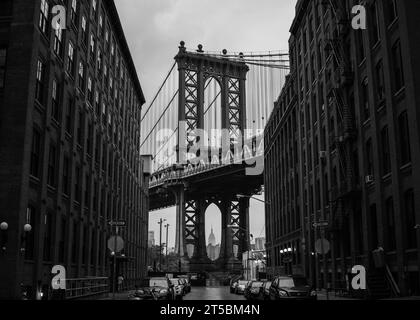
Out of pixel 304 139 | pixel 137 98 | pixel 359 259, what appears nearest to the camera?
pixel 359 259

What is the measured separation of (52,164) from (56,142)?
1276 millimetres

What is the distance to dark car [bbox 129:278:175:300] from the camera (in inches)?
1008

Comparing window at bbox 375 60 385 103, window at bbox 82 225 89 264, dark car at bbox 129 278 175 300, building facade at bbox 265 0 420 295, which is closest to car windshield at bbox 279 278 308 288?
building facade at bbox 265 0 420 295

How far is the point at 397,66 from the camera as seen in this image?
27.9 metres

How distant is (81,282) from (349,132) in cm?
2012

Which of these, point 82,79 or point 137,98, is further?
point 137,98

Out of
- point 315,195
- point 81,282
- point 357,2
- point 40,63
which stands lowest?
point 81,282

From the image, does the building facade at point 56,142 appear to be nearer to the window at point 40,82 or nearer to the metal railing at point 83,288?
Answer: the window at point 40,82

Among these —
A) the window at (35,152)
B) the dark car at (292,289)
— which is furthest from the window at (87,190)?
the dark car at (292,289)

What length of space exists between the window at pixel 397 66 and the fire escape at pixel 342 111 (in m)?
7.35

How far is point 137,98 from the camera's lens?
74.8 m

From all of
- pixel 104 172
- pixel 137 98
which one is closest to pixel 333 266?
pixel 104 172

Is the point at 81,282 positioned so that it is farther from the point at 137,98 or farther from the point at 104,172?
the point at 137,98

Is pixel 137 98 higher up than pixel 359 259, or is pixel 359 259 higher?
pixel 137 98
